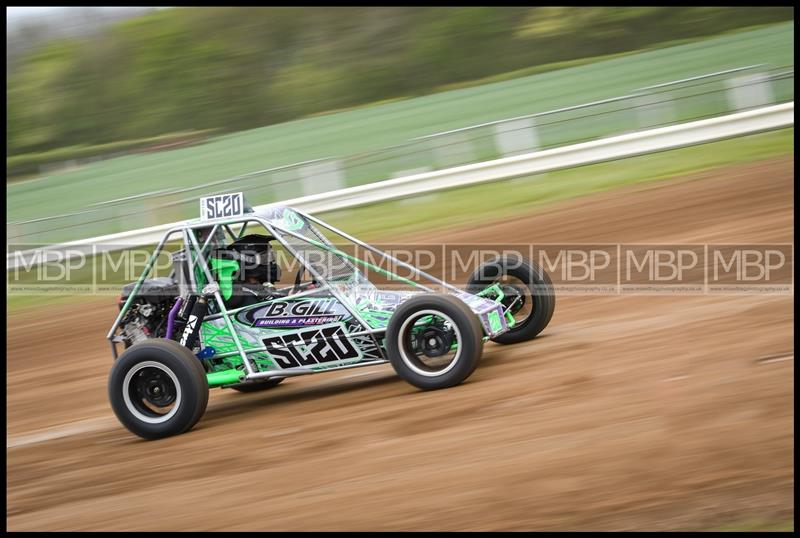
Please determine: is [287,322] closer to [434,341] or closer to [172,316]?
[172,316]

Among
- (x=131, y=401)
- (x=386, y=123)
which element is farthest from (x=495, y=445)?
(x=386, y=123)

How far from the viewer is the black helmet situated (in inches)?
259

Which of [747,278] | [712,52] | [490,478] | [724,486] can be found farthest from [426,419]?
[712,52]

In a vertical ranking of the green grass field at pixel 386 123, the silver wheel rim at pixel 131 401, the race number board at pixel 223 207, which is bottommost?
the silver wheel rim at pixel 131 401

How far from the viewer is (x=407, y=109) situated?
64.3ft

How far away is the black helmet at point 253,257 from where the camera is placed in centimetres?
657

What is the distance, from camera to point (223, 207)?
650 centimetres

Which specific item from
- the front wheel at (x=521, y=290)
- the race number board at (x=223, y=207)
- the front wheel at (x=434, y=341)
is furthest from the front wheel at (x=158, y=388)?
the front wheel at (x=521, y=290)

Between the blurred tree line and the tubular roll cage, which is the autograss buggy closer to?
the tubular roll cage

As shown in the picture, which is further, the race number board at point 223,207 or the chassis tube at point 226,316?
the race number board at point 223,207

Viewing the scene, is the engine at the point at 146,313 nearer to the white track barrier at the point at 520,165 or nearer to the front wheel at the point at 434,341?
the front wheel at the point at 434,341

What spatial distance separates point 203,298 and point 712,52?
1416 centimetres

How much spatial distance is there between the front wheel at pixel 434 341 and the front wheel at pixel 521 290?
0.89 metres

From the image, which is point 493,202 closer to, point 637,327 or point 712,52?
point 637,327
